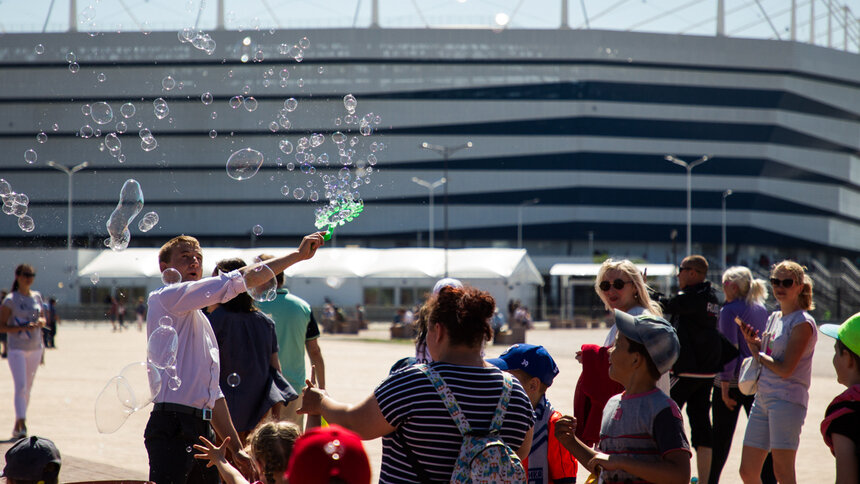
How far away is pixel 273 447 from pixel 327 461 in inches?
36.5

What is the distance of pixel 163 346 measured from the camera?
446 cm

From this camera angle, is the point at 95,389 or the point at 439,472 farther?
the point at 95,389

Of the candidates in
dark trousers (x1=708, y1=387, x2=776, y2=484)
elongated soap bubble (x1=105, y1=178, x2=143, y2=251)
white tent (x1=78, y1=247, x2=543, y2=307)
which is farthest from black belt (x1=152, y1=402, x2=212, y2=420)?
white tent (x1=78, y1=247, x2=543, y2=307)

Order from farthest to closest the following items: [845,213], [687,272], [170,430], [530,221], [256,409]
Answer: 1. [845,213]
2. [530,221]
3. [687,272]
4. [256,409]
5. [170,430]

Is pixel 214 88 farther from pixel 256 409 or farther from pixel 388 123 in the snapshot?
pixel 256 409

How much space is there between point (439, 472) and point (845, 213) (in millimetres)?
82540

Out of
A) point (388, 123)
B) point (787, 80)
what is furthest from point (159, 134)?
point (787, 80)

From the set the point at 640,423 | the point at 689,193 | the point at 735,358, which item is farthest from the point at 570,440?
the point at 689,193

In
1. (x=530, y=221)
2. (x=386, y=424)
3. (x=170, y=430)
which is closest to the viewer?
(x=386, y=424)

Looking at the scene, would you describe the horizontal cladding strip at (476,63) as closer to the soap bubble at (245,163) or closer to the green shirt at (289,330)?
the soap bubble at (245,163)

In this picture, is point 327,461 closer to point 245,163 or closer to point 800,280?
point 800,280

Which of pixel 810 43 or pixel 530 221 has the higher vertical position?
pixel 810 43

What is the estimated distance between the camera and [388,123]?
7050 cm

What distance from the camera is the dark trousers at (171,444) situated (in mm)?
4441
